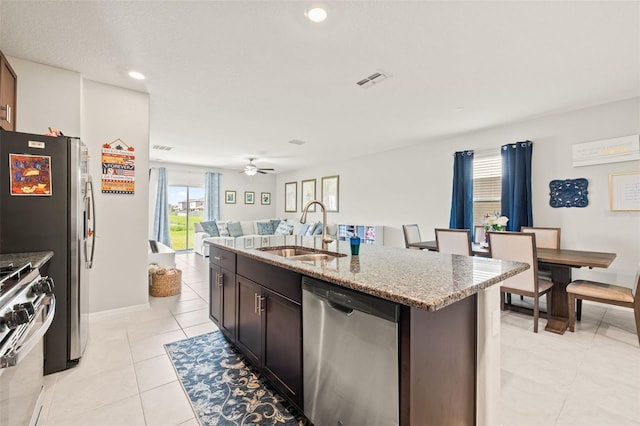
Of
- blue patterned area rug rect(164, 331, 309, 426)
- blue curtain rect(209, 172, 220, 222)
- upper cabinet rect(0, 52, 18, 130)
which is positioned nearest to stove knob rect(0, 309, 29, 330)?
blue patterned area rug rect(164, 331, 309, 426)

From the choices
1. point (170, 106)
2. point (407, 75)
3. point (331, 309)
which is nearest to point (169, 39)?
point (170, 106)

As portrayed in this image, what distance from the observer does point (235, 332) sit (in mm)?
2324

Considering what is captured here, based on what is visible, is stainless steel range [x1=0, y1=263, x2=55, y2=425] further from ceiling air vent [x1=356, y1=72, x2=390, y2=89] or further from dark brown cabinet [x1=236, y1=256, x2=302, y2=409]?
ceiling air vent [x1=356, y1=72, x2=390, y2=89]

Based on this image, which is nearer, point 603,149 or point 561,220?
point 603,149

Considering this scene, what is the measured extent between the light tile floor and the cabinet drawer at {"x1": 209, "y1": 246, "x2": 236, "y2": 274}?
0.77 m

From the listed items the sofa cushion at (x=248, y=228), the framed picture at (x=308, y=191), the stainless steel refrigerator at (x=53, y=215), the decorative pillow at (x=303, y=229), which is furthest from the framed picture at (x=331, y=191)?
the stainless steel refrigerator at (x=53, y=215)

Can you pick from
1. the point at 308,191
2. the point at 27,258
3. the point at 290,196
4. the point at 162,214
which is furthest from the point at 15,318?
the point at 290,196

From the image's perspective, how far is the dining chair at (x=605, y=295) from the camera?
2.48 metres

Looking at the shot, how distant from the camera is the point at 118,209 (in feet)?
10.4

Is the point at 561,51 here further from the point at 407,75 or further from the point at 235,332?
the point at 235,332

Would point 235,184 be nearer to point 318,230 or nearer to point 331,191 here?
point 331,191

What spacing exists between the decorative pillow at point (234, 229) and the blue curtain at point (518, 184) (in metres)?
6.11

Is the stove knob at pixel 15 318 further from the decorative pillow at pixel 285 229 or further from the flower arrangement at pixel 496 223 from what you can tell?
the decorative pillow at pixel 285 229

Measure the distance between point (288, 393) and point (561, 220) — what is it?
413 cm
